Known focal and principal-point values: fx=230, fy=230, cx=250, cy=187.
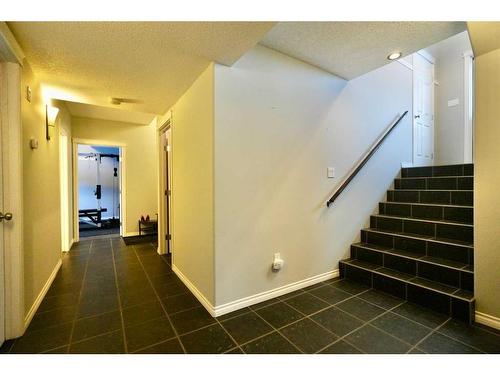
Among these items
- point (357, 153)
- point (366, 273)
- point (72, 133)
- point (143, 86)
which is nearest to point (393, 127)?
point (357, 153)

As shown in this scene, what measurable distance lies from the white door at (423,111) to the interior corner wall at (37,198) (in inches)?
198

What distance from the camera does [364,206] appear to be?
3.00 meters

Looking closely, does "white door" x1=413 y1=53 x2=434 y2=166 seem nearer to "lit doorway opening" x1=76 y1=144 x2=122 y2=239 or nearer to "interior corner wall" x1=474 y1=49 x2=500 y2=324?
"interior corner wall" x1=474 y1=49 x2=500 y2=324

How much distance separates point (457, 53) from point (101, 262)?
274 inches

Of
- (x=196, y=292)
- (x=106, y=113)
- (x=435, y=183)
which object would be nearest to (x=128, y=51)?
(x=196, y=292)

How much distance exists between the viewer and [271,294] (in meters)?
2.20

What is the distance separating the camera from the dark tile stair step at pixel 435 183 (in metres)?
2.75

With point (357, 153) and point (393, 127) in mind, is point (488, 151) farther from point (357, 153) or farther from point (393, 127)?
point (393, 127)

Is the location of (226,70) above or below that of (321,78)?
below

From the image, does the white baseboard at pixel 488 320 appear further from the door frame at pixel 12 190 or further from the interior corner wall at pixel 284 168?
the door frame at pixel 12 190

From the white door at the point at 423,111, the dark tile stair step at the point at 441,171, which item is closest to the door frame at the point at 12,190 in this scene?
the dark tile stair step at the point at 441,171

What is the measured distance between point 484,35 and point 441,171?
6.83ft

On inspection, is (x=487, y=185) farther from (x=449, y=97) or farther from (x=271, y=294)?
(x=449, y=97)

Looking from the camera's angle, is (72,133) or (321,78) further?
(72,133)
